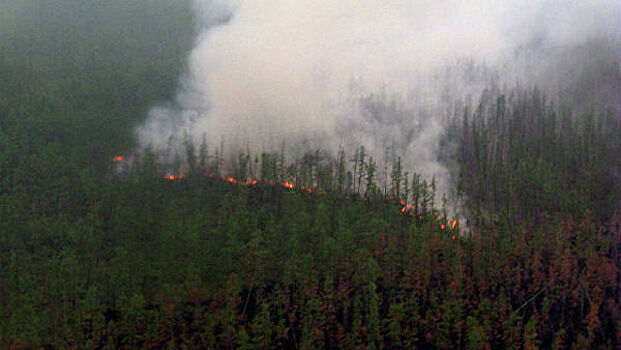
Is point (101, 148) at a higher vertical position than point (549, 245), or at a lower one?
higher

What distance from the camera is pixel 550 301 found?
80.8 metres

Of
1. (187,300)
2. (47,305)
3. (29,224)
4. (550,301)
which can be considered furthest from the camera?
(29,224)

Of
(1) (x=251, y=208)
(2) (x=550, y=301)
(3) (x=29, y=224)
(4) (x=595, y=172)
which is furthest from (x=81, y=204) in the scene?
(4) (x=595, y=172)

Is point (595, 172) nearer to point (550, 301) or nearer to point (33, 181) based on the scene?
point (550, 301)

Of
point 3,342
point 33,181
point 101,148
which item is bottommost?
point 3,342

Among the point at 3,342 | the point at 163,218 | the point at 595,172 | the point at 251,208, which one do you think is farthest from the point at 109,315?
the point at 595,172

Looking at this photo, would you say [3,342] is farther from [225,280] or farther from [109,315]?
[225,280]

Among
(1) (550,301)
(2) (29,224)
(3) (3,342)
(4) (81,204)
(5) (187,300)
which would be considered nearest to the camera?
(3) (3,342)

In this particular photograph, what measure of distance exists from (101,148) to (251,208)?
179ft

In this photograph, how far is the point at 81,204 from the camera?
105 metres

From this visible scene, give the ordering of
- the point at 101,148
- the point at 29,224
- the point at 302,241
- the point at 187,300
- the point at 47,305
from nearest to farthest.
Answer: the point at 47,305 < the point at 187,300 < the point at 302,241 < the point at 29,224 < the point at 101,148

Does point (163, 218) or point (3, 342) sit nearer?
point (3, 342)

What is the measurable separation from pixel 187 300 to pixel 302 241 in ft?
72.6

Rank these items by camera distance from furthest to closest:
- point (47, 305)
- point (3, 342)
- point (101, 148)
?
point (101, 148), point (47, 305), point (3, 342)
